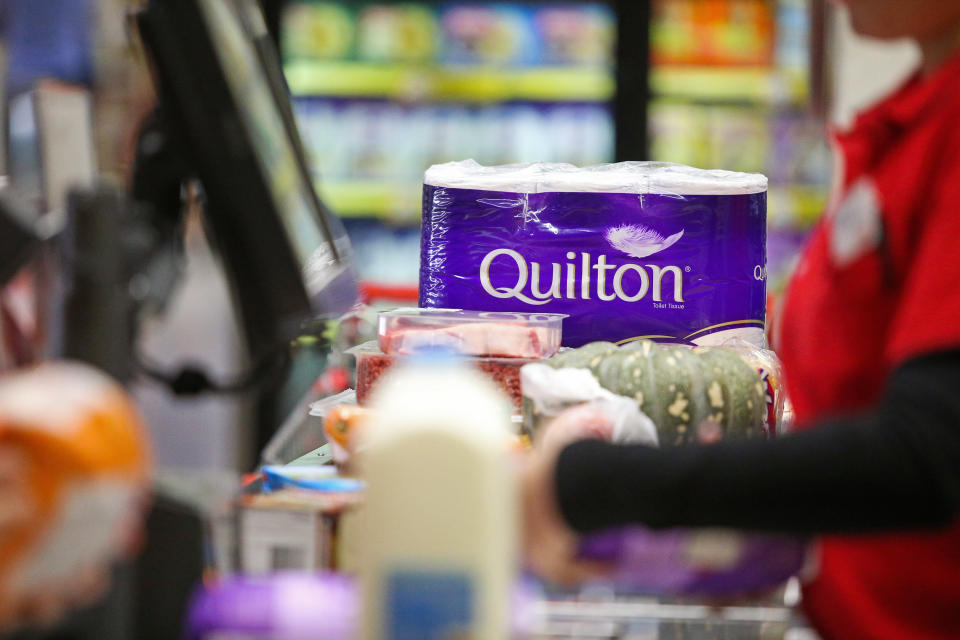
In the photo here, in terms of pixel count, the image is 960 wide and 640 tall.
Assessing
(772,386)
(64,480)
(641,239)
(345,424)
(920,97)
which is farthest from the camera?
(641,239)

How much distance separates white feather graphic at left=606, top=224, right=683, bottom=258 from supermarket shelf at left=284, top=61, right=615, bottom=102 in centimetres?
335

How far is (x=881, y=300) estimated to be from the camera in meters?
0.94

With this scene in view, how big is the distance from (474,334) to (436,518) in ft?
2.88

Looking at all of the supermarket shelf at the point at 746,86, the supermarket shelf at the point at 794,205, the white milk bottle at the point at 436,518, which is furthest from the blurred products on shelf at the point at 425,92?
the white milk bottle at the point at 436,518

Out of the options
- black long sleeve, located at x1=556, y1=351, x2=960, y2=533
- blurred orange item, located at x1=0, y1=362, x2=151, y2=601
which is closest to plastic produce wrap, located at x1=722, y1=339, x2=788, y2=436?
black long sleeve, located at x1=556, y1=351, x2=960, y2=533

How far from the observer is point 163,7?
98cm

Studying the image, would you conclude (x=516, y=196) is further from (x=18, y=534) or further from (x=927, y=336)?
(x=18, y=534)

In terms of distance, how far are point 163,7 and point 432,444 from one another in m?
0.54

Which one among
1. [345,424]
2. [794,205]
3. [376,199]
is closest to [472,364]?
[345,424]

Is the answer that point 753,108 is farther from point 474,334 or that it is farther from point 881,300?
point 881,300

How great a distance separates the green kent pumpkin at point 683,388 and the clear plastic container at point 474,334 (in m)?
0.12

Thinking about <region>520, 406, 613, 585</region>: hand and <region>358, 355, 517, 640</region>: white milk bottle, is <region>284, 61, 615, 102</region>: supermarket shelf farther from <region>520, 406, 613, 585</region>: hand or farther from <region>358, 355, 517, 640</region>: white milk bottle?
<region>358, 355, 517, 640</region>: white milk bottle

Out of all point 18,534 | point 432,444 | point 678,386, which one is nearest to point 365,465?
point 432,444

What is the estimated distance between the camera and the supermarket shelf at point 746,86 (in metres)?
4.96
